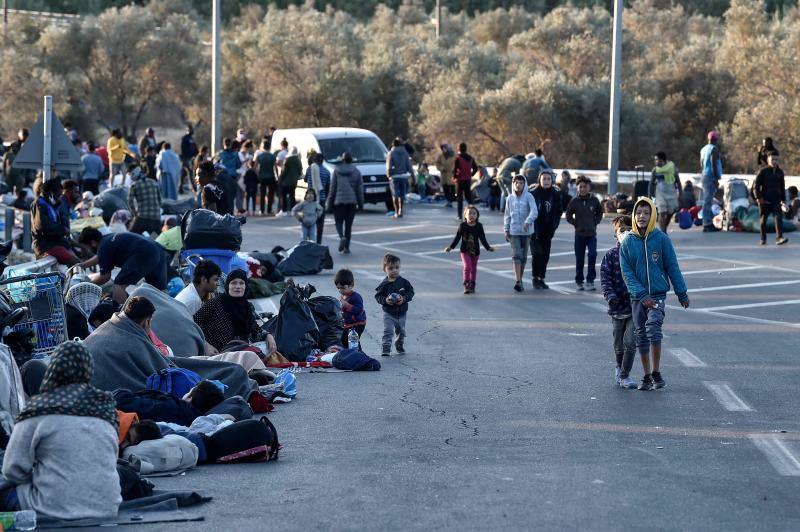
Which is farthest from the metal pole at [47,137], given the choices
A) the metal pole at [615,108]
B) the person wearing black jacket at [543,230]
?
the metal pole at [615,108]

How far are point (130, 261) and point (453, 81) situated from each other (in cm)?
3773

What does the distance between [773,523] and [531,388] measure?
197 inches

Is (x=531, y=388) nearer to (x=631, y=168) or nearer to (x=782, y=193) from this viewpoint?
(x=782, y=193)

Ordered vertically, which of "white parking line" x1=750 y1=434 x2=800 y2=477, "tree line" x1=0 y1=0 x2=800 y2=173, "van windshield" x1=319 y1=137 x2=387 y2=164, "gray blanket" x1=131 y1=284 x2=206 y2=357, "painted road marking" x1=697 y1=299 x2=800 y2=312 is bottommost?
"white parking line" x1=750 y1=434 x2=800 y2=477

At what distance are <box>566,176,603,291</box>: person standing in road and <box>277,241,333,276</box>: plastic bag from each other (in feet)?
14.1

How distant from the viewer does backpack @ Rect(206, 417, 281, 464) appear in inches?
384

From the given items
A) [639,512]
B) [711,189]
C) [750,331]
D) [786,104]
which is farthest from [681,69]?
[639,512]

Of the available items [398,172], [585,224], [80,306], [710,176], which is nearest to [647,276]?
[80,306]

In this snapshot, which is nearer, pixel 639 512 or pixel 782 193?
pixel 639 512

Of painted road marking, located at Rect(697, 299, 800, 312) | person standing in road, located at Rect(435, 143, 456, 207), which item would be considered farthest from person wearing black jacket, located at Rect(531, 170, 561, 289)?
person standing in road, located at Rect(435, 143, 456, 207)

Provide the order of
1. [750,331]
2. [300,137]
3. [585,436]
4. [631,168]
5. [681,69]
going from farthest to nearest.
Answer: [681,69] < [631,168] < [300,137] < [750,331] < [585,436]

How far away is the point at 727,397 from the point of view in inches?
485

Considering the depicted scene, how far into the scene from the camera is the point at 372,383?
13320 millimetres

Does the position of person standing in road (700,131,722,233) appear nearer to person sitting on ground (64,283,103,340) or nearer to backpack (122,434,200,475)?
person sitting on ground (64,283,103,340)
